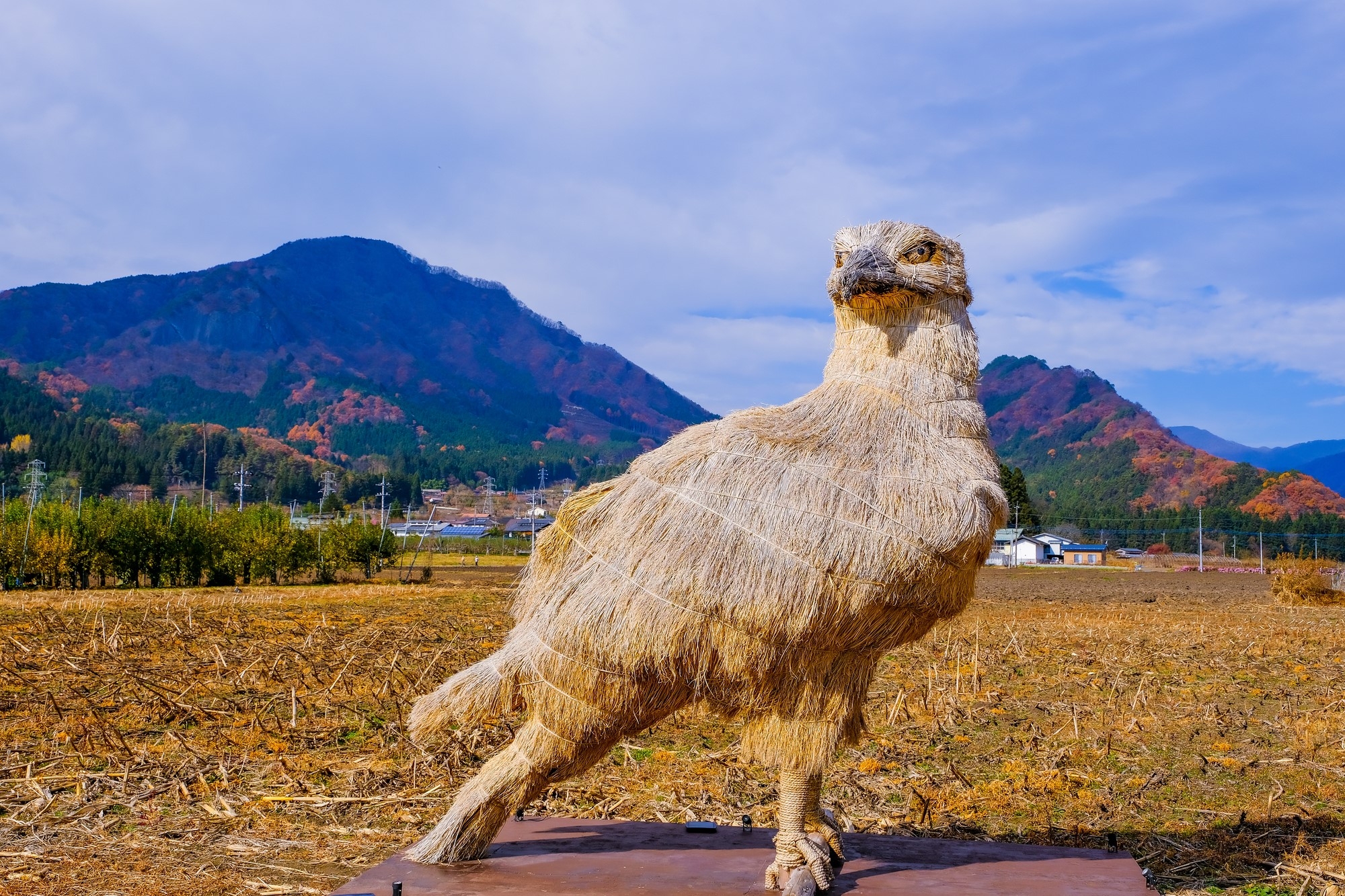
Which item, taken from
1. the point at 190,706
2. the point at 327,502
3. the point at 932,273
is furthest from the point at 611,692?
the point at 327,502

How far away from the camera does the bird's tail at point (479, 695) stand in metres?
5.21

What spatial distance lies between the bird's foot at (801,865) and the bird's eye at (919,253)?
114 inches

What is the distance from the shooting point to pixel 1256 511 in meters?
109

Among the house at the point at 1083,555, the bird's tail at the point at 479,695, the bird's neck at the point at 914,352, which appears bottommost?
A: the house at the point at 1083,555

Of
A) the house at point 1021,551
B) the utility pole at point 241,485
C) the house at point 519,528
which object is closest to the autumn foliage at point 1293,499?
the house at point 1021,551

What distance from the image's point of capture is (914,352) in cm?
534

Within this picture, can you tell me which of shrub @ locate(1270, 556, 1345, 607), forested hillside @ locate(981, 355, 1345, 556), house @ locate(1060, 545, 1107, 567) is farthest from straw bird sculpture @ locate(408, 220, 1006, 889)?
house @ locate(1060, 545, 1107, 567)

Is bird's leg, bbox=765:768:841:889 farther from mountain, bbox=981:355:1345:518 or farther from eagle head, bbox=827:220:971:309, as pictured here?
mountain, bbox=981:355:1345:518

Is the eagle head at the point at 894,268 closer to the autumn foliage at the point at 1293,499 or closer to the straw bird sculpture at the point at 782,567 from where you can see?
the straw bird sculpture at the point at 782,567

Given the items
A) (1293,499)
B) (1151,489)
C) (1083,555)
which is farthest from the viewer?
(1151,489)

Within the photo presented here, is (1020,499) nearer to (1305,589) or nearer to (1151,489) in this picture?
(1305,589)

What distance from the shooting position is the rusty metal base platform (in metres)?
5.04

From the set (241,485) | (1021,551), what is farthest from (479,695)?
(241,485)

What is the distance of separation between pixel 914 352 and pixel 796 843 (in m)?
2.48
